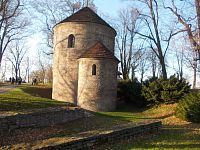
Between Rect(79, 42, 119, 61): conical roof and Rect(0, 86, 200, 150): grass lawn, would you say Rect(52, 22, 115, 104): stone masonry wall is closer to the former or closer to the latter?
Rect(79, 42, 119, 61): conical roof

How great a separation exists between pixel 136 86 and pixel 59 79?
7761 mm

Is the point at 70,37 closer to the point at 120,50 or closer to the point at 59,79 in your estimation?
the point at 59,79

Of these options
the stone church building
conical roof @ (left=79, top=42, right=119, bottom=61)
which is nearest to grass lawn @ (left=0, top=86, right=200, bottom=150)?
the stone church building

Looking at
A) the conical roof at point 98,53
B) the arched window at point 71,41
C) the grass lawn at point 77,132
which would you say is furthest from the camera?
the arched window at point 71,41

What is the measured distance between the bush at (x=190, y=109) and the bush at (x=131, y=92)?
8.98 meters

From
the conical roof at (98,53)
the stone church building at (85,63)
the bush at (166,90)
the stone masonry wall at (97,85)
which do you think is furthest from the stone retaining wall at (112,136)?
the conical roof at (98,53)

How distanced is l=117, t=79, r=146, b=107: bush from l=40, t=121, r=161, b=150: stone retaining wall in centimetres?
1473

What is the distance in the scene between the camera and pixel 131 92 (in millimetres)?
28797

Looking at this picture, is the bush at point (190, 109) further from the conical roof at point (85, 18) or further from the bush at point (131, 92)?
the conical roof at point (85, 18)

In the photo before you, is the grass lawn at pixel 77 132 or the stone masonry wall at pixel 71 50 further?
the stone masonry wall at pixel 71 50

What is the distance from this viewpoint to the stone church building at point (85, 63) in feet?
86.3

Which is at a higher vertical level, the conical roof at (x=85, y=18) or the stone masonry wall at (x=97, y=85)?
the conical roof at (x=85, y=18)

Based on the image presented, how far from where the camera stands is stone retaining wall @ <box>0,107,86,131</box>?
A: 43.3 ft

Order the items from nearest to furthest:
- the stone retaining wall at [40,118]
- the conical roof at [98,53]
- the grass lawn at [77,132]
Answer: the grass lawn at [77,132] → the stone retaining wall at [40,118] → the conical roof at [98,53]
